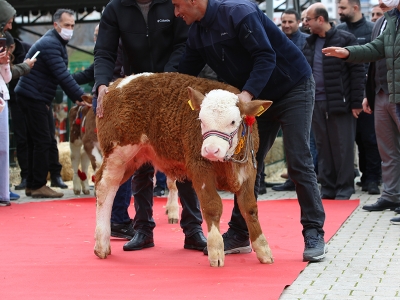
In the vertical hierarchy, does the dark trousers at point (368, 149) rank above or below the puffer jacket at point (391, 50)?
below

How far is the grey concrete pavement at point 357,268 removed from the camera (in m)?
4.84

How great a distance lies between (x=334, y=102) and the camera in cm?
1074

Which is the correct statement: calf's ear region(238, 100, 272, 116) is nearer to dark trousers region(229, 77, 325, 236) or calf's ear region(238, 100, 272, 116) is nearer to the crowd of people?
the crowd of people

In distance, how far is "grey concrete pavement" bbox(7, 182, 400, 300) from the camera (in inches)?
191

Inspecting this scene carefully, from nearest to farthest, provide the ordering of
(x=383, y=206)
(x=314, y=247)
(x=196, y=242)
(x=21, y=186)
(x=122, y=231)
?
(x=314, y=247), (x=196, y=242), (x=122, y=231), (x=383, y=206), (x=21, y=186)

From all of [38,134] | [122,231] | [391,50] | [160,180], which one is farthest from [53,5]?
[122,231]

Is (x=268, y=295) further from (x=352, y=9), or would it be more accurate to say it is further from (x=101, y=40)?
(x=352, y=9)

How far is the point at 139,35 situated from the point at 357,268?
2.77 m

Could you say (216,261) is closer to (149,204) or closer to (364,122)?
(149,204)

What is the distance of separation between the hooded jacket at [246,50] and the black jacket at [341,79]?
4635 millimetres

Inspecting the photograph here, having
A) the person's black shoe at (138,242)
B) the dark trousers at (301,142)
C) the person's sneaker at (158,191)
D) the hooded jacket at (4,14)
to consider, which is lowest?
the person's sneaker at (158,191)

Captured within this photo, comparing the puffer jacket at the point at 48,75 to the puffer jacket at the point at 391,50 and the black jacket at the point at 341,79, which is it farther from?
the puffer jacket at the point at 391,50

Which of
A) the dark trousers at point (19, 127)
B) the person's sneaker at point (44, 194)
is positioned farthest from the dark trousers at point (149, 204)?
the dark trousers at point (19, 127)

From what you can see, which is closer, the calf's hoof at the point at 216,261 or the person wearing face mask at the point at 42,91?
the calf's hoof at the point at 216,261
